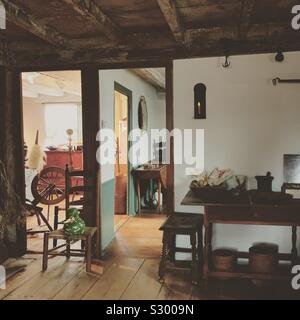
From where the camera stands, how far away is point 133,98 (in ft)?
19.5

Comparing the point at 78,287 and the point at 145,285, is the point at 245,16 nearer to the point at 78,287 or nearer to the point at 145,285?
the point at 145,285

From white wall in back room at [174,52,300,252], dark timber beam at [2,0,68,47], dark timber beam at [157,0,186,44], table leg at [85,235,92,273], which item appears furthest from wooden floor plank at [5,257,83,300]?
dark timber beam at [157,0,186,44]

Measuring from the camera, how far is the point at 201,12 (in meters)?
3.01

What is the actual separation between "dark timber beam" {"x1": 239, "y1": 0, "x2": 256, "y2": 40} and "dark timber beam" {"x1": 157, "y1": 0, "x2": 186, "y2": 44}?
0.49 metres

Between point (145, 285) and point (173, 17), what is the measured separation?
7.08 ft

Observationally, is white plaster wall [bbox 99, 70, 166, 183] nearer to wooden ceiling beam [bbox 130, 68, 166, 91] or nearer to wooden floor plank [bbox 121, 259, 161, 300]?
wooden ceiling beam [bbox 130, 68, 166, 91]

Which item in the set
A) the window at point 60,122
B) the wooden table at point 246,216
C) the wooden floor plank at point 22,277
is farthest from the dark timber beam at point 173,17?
the window at point 60,122

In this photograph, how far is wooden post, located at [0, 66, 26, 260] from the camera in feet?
13.0

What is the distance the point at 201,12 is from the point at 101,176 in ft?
6.59

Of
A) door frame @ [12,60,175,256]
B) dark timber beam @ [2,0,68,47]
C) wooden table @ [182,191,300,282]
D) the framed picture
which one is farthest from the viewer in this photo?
door frame @ [12,60,175,256]

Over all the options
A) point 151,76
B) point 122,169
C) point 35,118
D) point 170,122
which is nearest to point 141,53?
point 170,122

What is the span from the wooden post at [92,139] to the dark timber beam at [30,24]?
45 cm
